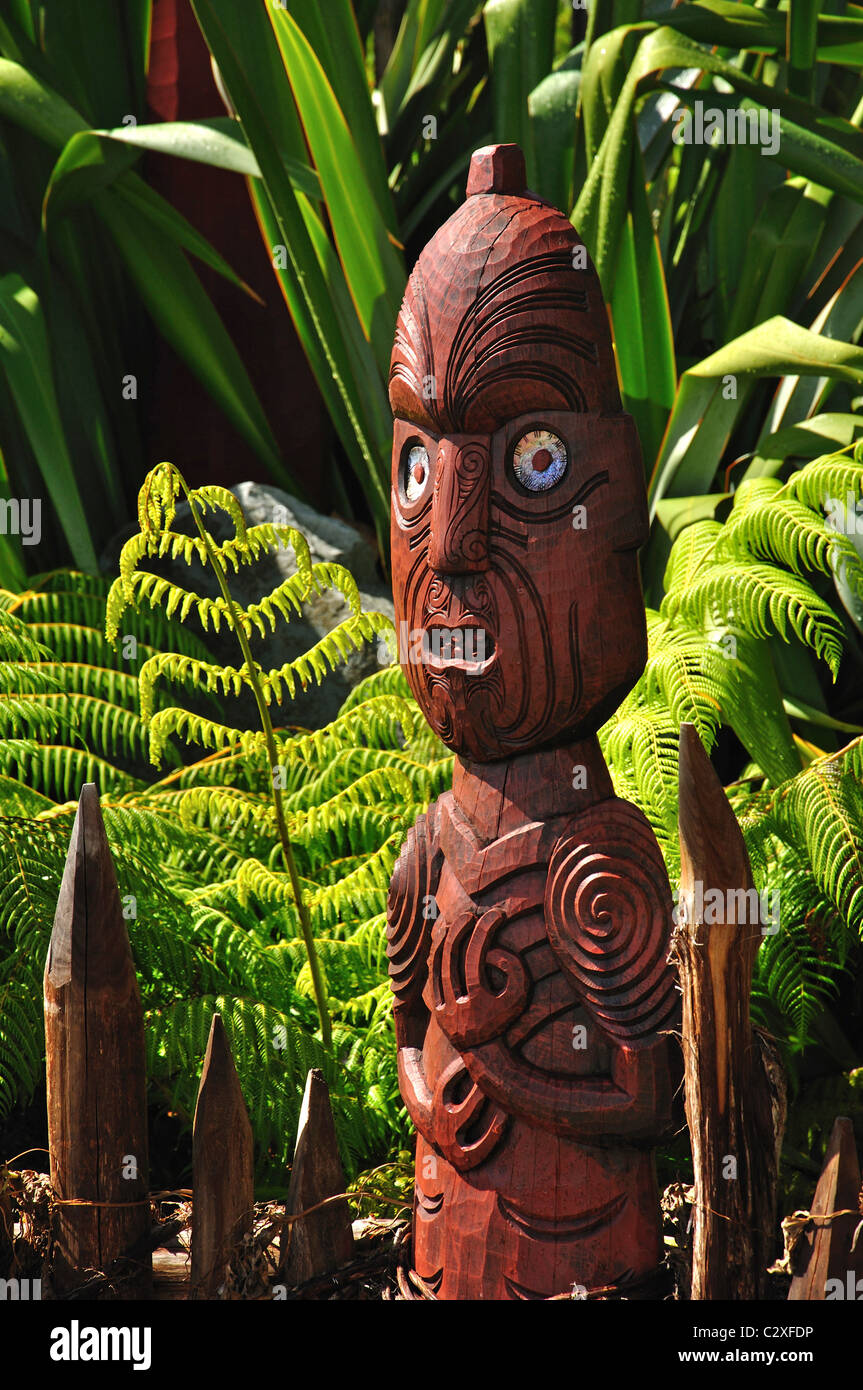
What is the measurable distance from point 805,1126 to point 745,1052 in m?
1.12

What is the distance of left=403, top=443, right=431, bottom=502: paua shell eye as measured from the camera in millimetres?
1855

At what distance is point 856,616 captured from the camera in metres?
3.13

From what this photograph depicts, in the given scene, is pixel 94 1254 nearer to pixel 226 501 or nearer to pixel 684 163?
pixel 226 501

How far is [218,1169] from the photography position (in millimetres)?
1842

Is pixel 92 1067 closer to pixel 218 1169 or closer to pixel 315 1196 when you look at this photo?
pixel 218 1169

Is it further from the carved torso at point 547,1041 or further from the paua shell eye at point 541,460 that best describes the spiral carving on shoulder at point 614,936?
the paua shell eye at point 541,460

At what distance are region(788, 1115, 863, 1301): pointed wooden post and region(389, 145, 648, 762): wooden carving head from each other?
0.61 metres

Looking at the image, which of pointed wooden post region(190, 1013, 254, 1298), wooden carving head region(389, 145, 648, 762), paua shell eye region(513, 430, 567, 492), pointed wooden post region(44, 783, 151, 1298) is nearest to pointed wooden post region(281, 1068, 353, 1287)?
pointed wooden post region(190, 1013, 254, 1298)

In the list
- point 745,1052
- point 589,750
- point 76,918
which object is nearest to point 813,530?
point 589,750

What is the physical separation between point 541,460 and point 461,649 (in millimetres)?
271

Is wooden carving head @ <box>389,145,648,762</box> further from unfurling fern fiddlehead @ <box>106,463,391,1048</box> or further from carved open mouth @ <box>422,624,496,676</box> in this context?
unfurling fern fiddlehead @ <box>106,463,391,1048</box>

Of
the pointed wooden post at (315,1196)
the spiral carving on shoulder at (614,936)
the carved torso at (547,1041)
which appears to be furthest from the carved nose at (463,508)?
the pointed wooden post at (315,1196)

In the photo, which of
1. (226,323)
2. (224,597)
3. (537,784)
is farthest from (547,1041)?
(226,323)
